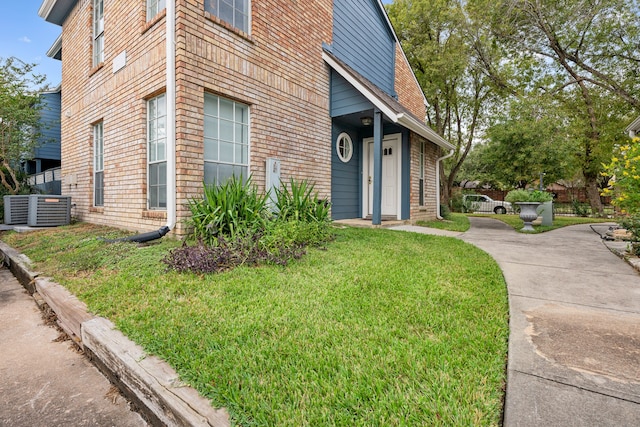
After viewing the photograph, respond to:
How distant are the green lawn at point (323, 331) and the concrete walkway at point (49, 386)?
30cm

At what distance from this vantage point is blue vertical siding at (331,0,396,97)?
777 cm

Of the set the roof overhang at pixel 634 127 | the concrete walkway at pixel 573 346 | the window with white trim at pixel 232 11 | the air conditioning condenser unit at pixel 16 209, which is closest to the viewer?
the concrete walkway at pixel 573 346

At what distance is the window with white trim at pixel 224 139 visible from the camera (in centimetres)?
490

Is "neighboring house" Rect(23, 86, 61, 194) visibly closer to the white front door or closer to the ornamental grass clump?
the ornamental grass clump

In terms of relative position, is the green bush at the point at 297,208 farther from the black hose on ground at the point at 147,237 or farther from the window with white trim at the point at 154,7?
the window with white trim at the point at 154,7

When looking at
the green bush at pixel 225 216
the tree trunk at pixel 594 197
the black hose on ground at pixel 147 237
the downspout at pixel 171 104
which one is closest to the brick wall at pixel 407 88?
the downspout at pixel 171 104

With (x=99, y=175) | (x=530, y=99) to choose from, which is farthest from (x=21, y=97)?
(x=530, y=99)

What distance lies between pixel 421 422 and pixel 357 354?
19.9 inches

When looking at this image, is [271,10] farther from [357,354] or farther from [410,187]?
[357,354]

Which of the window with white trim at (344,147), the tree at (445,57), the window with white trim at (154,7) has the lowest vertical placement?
Result: the window with white trim at (344,147)

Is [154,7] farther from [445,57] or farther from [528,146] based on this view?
[445,57]

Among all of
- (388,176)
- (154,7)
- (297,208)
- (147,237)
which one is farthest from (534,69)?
(147,237)

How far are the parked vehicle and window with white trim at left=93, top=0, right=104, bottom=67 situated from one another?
18.6m

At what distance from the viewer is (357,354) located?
1.65m
